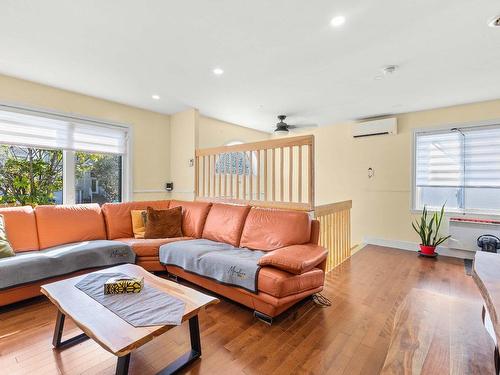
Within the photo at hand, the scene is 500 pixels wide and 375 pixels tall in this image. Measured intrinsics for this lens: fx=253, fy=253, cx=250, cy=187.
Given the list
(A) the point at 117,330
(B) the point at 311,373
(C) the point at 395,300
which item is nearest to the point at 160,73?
(A) the point at 117,330

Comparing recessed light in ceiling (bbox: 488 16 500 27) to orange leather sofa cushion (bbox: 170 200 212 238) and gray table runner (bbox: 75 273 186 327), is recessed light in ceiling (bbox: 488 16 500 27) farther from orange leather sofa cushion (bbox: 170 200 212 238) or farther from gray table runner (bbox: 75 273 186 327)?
orange leather sofa cushion (bbox: 170 200 212 238)

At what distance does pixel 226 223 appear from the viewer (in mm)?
3242

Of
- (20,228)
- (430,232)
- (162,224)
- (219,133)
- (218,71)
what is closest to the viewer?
(20,228)

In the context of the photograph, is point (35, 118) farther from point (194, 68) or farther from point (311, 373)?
point (311, 373)

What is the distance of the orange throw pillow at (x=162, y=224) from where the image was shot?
134 inches

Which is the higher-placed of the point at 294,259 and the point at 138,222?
the point at 138,222

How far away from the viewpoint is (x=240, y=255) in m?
2.58

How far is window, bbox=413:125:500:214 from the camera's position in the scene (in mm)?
3881

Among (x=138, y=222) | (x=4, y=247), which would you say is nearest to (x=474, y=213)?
(x=138, y=222)

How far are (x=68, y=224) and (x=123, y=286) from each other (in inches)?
75.3

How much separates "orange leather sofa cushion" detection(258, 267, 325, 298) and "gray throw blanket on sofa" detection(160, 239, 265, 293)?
8 centimetres

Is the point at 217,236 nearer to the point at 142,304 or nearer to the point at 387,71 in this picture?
the point at 142,304

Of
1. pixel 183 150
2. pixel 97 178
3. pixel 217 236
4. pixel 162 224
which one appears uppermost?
pixel 183 150

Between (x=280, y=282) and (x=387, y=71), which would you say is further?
(x=387, y=71)
